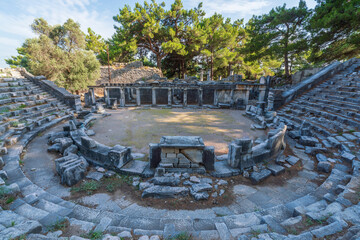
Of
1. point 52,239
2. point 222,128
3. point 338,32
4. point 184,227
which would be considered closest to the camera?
point 52,239

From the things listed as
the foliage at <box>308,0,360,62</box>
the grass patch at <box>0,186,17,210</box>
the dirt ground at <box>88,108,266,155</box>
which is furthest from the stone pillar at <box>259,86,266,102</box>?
the grass patch at <box>0,186,17,210</box>

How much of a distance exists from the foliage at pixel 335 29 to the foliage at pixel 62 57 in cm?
2555

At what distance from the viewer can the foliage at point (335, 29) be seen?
1260cm

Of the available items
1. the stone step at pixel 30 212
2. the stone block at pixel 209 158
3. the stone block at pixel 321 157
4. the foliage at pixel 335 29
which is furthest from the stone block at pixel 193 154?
the foliage at pixel 335 29

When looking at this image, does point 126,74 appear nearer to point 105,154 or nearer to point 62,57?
point 62,57

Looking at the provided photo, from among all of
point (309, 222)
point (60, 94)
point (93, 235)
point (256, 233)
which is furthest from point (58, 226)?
point (60, 94)

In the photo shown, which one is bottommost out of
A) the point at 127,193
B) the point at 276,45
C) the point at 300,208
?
the point at 127,193

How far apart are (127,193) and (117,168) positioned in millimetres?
1219

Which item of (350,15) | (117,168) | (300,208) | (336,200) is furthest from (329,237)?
(350,15)

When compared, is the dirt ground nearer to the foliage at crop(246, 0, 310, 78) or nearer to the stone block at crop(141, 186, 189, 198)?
the stone block at crop(141, 186, 189, 198)

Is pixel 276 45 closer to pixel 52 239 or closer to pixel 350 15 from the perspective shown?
pixel 350 15

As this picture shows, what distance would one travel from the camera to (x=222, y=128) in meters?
9.99

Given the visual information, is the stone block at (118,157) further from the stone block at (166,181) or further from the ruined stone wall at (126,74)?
the ruined stone wall at (126,74)

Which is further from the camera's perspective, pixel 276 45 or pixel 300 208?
pixel 276 45
